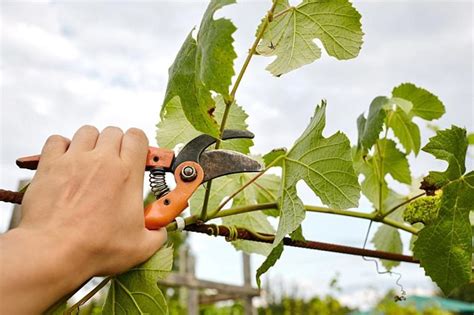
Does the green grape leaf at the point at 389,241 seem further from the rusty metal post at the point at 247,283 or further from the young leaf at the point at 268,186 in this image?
the rusty metal post at the point at 247,283

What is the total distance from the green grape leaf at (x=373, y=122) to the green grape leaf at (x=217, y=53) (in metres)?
0.51

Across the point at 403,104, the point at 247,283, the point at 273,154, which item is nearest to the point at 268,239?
the point at 273,154

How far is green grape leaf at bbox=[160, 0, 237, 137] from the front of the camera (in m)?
0.82

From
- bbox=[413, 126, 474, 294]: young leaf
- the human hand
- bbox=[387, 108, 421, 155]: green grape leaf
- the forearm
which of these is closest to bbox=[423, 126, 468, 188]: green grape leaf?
bbox=[413, 126, 474, 294]: young leaf

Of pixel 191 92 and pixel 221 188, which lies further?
pixel 221 188

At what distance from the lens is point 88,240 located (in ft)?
2.39

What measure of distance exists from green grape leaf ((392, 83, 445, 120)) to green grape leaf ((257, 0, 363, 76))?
0.42 m

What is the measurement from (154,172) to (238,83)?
174mm

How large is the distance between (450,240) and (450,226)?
0.07ft

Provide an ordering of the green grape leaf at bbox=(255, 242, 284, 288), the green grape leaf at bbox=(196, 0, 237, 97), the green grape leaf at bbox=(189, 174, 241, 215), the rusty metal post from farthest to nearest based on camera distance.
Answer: the rusty metal post, the green grape leaf at bbox=(189, 174, 241, 215), the green grape leaf at bbox=(255, 242, 284, 288), the green grape leaf at bbox=(196, 0, 237, 97)

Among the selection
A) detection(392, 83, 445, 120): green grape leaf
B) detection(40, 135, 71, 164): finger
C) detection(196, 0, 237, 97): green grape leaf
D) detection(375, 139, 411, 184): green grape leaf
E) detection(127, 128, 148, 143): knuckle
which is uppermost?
detection(392, 83, 445, 120): green grape leaf

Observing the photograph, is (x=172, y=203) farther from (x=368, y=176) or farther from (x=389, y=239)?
(x=389, y=239)

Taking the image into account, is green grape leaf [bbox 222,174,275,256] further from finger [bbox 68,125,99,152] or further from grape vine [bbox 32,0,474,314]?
finger [bbox 68,125,99,152]

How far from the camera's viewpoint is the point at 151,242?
836 millimetres
